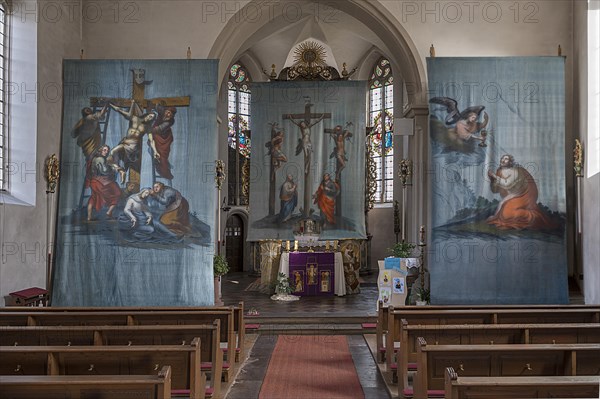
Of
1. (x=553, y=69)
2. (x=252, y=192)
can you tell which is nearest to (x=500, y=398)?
(x=553, y=69)

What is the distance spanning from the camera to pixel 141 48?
41.1 ft

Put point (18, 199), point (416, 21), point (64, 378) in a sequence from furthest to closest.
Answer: point (416, 21), point (18, 199), point (64, 378)

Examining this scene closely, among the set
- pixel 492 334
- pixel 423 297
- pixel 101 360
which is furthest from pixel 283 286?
pixel 101 360

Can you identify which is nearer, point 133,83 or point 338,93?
point 133,83

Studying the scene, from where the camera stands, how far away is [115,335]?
211 inches

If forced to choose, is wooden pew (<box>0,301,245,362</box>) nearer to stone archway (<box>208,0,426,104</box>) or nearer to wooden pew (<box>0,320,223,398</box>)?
wooden pew (<box>0,320,223,398</box>)

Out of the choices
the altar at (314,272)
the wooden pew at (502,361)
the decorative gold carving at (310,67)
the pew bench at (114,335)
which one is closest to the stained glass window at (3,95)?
the pew bench at (114,335)

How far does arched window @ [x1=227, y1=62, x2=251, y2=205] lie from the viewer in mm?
20297

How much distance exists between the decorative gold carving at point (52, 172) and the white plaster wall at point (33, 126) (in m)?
0.10

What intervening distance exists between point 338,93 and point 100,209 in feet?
25.9

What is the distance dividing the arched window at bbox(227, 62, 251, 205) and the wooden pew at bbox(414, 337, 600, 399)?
15776mm

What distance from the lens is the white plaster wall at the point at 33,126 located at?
9.86 meters

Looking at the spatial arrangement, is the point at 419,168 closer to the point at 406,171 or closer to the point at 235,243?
the point at 406,171

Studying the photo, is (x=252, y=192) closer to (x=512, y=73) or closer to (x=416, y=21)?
(x=416, y=21)
